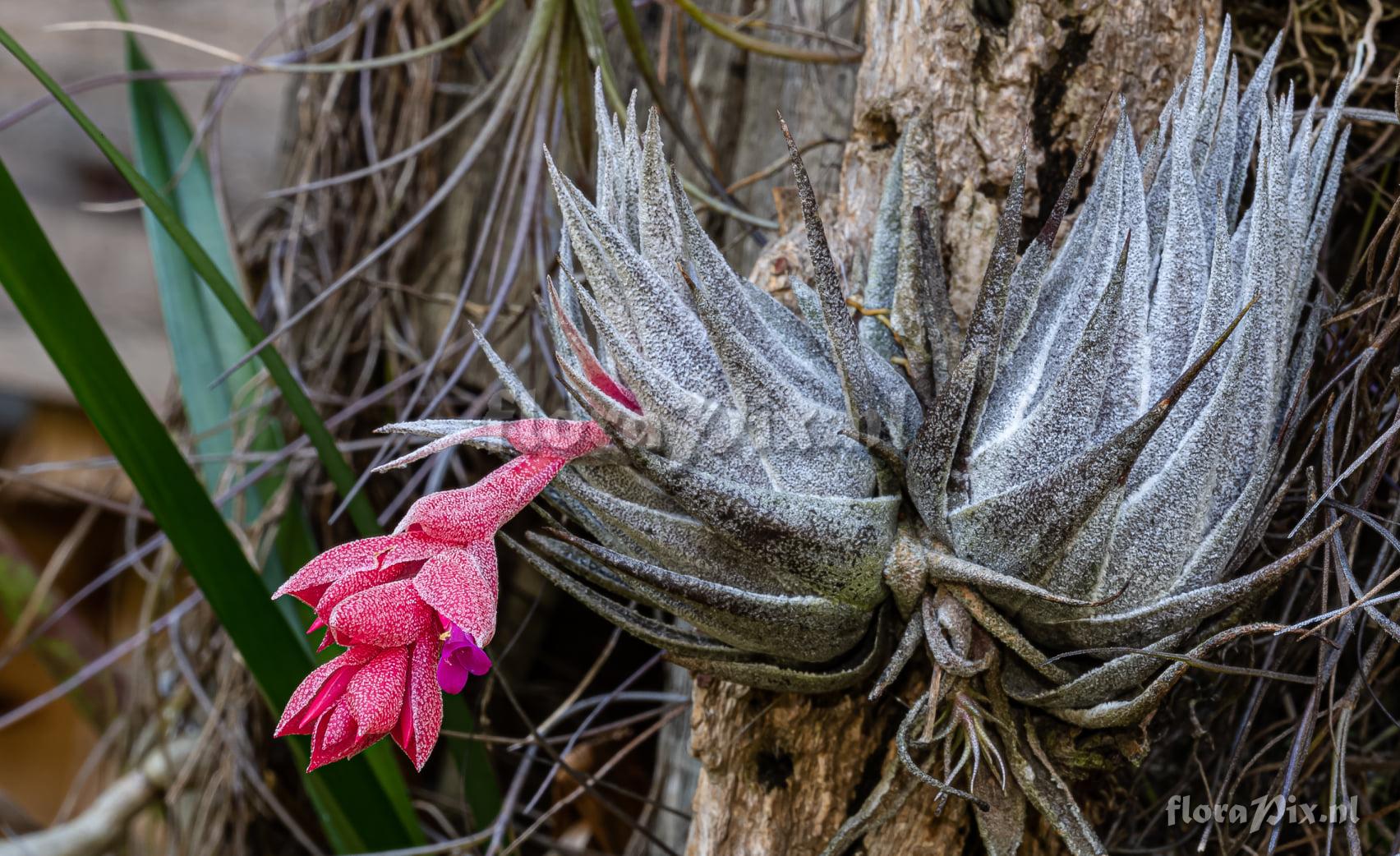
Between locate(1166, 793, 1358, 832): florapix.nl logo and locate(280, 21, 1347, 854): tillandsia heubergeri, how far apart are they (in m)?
0.11

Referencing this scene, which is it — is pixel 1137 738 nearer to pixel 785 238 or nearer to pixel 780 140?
pixel 785 238

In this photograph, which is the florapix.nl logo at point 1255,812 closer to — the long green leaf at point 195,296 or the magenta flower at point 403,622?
the magenta flower at point 403,622

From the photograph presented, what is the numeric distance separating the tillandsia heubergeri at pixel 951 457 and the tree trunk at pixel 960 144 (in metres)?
0.05

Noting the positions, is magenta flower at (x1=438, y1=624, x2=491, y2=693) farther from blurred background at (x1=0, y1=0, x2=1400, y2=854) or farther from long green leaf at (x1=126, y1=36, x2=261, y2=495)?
long green leaf at (x1=126, y1=36, x2=261, y2=495)

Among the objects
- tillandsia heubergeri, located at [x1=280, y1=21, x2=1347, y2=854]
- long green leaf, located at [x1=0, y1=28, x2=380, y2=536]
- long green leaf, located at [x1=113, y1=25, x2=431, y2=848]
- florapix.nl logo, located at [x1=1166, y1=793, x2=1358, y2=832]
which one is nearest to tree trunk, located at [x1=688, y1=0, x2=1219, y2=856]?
tillandsia heubergeri, located at [x1=280, y1=21, x2=1347, y2=854]

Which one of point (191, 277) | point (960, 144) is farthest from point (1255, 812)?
point (191, 277)

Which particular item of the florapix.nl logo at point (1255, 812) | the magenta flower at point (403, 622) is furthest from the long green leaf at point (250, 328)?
the florapix.nl logo at point (1255, 812)

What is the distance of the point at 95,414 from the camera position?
62 cm

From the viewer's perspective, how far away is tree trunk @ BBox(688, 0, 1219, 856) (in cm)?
55

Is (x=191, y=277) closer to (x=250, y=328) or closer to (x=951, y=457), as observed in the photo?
(x=250, y=328)

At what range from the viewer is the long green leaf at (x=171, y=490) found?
59 cm

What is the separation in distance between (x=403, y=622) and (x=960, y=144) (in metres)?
0.39

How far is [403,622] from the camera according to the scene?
1.26ft

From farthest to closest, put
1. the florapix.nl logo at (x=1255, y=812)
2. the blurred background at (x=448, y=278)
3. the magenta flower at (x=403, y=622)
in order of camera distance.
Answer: the blurred background at (x=448, y=278) → the florapix.nl logo at (x=1255, y=812) → the magenta flower at (x=403, y=622)
